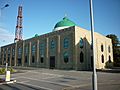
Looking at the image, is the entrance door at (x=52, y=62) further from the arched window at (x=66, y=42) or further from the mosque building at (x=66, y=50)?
the arched window at (x=66, y=42)

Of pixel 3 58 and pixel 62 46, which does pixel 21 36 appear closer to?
pixel 3 58

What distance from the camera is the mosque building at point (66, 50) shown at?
118 ft

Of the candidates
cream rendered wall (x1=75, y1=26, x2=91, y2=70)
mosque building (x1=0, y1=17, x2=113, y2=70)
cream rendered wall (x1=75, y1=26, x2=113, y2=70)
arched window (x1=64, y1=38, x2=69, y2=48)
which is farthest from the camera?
arched window (x1=64, y1=38, x2=69, y2=48)

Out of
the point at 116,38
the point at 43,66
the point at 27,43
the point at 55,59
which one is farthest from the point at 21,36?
the point at 116,38

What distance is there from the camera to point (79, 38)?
3700 cm

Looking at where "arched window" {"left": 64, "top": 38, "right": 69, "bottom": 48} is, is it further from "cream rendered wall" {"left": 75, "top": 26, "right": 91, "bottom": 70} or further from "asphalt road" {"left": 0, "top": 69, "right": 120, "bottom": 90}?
"asphalt road" {"left": 0, "top": 69, "right": 120, "bottom": 90}

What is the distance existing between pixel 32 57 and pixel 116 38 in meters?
33.6

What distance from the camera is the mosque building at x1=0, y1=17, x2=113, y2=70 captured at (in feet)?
118

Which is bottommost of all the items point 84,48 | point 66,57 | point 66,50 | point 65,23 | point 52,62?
point 52,62

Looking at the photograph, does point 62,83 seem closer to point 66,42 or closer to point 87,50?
point 66,42

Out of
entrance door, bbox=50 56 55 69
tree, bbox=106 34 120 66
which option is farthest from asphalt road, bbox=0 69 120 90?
tree, bbox=106 34 120 66

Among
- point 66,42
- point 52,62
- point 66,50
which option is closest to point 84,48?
point 66,50

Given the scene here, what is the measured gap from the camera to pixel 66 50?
3728cm

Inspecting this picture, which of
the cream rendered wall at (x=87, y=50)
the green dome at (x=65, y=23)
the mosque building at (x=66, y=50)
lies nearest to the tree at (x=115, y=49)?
the mosque building at (x=66, y=50)
